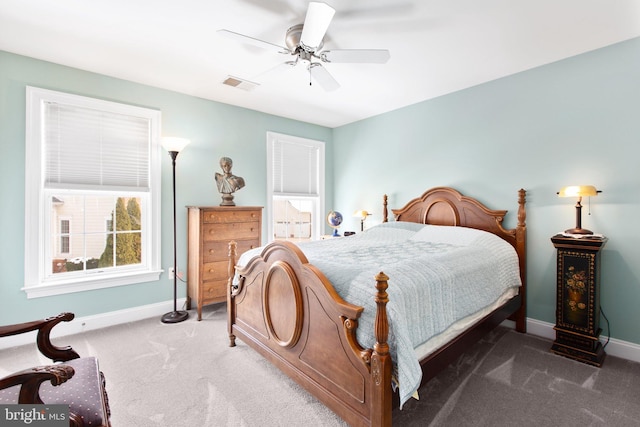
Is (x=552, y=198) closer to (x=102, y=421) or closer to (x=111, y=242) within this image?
(x=102, y=421)

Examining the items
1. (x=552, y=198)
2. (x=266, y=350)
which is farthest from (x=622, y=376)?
(x=266, y=350)

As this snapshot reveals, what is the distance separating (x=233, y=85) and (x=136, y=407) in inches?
119

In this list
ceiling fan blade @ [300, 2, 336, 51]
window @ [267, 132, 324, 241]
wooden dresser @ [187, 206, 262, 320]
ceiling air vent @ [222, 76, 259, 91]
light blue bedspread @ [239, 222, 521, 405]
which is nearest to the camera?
light blue bedspread @ [239, 222, 521, 405]

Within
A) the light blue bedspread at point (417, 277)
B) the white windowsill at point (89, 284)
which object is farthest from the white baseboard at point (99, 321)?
the light blue bedspread at point (417, 277)

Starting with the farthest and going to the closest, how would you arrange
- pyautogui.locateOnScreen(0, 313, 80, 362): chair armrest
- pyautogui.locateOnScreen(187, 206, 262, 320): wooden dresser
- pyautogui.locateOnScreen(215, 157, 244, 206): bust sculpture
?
1. pyautogui.locateOnScreen(215, 157, 244, 206): bust sculpture
2. pyautogui.locateOnScreen(187, 206, 262, 320): wooden dresser
3. pyautogui.locateOnScreen(0, 313, 80, 362): chair armrest

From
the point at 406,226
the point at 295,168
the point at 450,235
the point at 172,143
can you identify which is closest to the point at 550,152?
the point at 450,235

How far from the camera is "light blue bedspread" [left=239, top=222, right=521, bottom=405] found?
1489mm

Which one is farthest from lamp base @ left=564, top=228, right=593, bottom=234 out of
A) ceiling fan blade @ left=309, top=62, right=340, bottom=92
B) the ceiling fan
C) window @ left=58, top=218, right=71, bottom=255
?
window @ left=58, top=218, right=71, bottom=255

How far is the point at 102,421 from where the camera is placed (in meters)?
1.16

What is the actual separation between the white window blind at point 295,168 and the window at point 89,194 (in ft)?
5.38

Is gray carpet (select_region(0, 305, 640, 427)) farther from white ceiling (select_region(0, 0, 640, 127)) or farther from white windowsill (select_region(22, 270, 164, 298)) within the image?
white ceiling (select_region(0, 0, 640, 127))

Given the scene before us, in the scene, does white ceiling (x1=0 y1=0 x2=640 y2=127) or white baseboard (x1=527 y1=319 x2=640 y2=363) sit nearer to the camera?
white ceiling (x1=0 y1=0 x2=640 y2=127)

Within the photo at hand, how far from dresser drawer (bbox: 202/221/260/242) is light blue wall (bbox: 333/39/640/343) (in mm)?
2069

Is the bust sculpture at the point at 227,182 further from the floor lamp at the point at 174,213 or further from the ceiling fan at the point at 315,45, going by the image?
the ceiling fan at the point at 315,45
